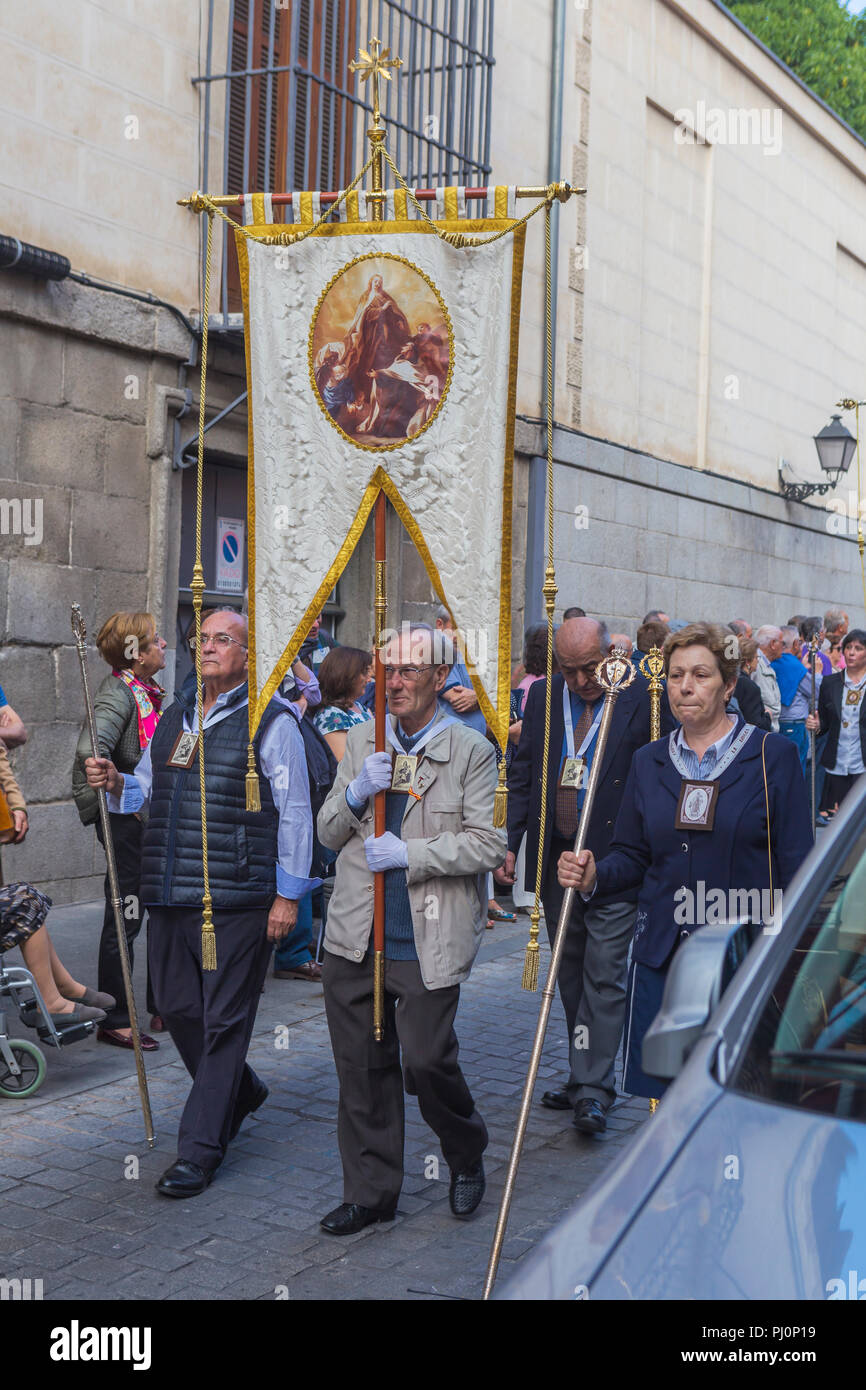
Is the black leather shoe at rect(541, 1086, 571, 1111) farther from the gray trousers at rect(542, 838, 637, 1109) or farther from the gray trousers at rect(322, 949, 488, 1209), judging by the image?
the gray trousers at rect(322, 949, 488, 1209)

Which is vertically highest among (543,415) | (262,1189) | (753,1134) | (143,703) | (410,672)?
(543,415)

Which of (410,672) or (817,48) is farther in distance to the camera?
(817,48)

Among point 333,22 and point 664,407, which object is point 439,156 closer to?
point 333,22

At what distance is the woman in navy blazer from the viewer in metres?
4.60

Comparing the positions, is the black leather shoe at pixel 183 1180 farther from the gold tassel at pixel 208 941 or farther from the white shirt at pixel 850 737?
the white shirt at pixel 850 737

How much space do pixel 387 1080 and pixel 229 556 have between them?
23.3 ft

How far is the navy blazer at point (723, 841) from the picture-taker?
15.1 ft

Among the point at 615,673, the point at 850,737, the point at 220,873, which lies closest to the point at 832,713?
the point at 850,737

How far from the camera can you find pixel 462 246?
17.2 feet

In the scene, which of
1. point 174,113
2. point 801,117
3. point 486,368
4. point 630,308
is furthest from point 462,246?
point 801,117

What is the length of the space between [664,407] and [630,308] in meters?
1.43

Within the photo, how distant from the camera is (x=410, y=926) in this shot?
4754mm

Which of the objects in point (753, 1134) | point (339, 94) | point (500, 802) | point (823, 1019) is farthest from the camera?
point (339, 94)

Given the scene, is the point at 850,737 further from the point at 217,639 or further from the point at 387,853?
the point at 387,853
